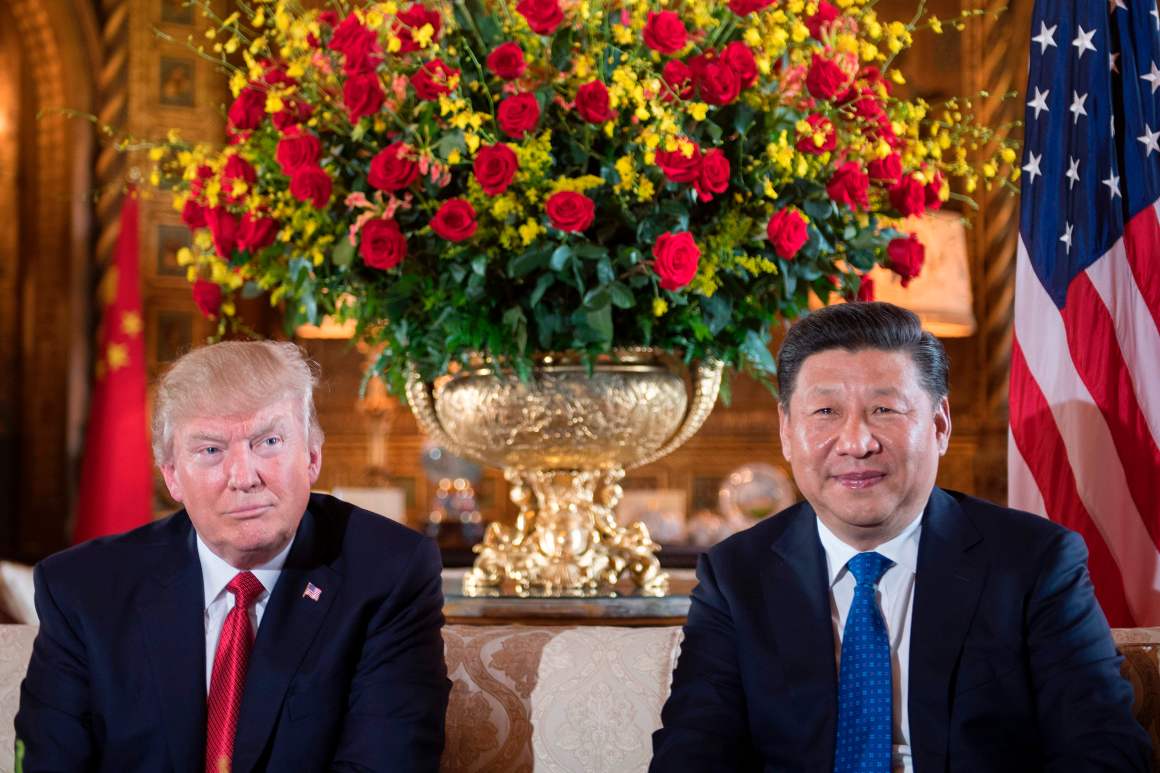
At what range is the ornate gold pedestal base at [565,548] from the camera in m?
2.69

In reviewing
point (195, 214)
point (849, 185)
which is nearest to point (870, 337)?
point (849, 185)

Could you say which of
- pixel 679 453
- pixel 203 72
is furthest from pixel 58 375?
pixel 679 453

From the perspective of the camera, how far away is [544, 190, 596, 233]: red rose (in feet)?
7.86

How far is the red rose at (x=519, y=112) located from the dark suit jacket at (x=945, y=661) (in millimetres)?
835

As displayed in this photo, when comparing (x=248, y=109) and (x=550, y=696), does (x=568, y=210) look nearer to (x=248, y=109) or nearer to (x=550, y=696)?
(x=248, y=109)

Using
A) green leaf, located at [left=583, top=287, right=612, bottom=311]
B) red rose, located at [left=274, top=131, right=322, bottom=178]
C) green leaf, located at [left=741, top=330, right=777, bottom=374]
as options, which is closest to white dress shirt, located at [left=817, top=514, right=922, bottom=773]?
green leaf, located at [left=583, top=287, right=612, bottom=311]

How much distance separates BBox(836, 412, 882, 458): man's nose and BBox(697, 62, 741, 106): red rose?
78 centimetres

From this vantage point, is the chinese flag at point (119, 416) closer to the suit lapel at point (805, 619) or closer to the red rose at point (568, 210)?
the red rose at point (568, 210)

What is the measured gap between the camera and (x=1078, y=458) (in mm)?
2609

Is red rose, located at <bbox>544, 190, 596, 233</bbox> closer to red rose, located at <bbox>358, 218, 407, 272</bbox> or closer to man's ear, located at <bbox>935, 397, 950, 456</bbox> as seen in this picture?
red rose, located at <bbox>358, 218, 407, 272</bbox>

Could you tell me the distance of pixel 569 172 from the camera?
2.56m

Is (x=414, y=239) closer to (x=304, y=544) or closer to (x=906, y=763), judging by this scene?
(x=304, y=544)

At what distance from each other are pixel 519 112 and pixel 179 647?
1033 mm

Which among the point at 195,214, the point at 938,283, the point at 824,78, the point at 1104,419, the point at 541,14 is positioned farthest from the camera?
the point at 938,283
